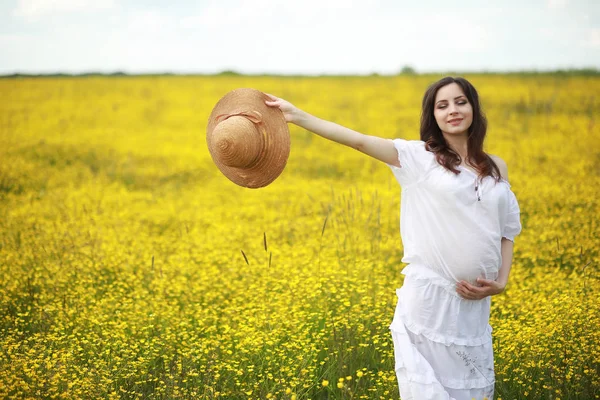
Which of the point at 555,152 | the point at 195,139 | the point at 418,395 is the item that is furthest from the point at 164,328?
the point at 195,139

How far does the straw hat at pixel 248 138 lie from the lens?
291 cm

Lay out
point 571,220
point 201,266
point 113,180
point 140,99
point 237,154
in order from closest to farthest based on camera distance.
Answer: point 237,154 → point 201,266 → point 571,220 → point 113,180 → point 140,99

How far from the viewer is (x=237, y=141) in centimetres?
288

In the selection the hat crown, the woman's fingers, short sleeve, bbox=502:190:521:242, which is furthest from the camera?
short sleeve, bbox=502:190:521:242

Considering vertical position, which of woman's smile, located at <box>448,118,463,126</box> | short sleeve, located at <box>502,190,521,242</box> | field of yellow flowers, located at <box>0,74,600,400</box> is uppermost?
woman's smile, located at <box>448,118,463,126</box>

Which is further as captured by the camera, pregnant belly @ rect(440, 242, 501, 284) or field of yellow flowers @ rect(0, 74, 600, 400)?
field of yellow flowers @ rect(0, 74, 600, 400)

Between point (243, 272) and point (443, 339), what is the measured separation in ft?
9.11

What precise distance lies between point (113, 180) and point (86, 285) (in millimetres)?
5246

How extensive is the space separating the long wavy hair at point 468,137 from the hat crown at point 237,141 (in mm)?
898

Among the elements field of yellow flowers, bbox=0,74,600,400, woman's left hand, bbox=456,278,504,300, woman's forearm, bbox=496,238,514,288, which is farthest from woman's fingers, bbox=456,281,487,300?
field of yellow flowers, bbox=0,74,600,400

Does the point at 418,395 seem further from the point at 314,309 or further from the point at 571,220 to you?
the point at 571,220

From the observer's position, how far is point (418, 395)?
2.68 metres

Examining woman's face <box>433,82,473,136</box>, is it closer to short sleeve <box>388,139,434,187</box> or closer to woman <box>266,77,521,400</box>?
woman <box>266,77,521,400</box>

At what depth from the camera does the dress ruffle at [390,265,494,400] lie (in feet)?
9.17
